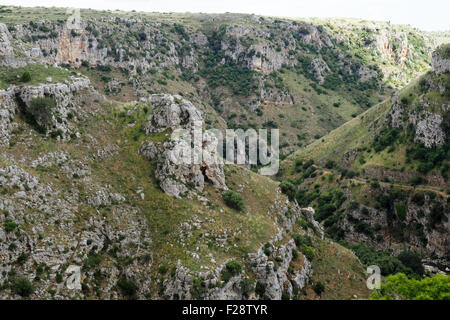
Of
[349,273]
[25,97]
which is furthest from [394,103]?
[25,97]

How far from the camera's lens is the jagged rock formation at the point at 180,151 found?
62625mm

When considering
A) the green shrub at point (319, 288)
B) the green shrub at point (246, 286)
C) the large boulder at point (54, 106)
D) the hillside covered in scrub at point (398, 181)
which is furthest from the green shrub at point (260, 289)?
the hillside covered in scrub at point (398, 181)

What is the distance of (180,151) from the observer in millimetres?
64000

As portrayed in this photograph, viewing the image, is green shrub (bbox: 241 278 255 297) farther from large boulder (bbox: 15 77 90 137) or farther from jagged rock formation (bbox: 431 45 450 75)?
jagged rock formation (bbox: 431 45 450 75)

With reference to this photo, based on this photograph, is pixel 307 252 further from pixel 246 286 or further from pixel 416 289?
pixel 416 289

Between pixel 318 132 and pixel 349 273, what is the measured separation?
5197 inches

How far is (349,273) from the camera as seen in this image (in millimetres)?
69312

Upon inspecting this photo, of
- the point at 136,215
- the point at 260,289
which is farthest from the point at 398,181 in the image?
the point at 136,215

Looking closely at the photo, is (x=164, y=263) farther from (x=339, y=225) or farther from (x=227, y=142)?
(x=227, y=142)

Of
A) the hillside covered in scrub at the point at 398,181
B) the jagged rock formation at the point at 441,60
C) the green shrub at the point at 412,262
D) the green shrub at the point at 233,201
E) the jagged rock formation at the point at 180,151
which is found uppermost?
the jagged rock formation at the point at 441,60

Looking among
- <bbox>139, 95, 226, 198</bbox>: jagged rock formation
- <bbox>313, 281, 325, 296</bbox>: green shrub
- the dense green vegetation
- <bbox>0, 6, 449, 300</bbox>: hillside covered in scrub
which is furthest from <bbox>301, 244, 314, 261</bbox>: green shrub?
the dense green vegetation

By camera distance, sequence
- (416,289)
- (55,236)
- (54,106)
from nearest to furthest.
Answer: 1. (416,289)
2. (55,236)
3. (54,106)

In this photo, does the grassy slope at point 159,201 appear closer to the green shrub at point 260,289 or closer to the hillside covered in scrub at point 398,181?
the green shrub at point 260,289
